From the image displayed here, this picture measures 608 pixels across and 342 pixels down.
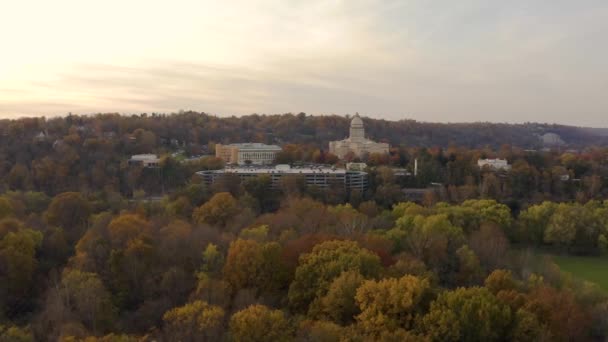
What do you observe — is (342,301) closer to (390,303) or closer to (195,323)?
(390,303)

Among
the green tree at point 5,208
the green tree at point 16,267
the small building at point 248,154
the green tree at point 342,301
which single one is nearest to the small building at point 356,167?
the small building at point 248,154

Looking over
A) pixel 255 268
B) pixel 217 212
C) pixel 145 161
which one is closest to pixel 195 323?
pixel 255 268

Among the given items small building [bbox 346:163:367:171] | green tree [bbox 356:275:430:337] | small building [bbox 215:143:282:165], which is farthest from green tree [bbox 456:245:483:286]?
small building [bbox 215:143:282:165]

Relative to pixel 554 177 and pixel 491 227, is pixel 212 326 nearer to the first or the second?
pixel 491 227

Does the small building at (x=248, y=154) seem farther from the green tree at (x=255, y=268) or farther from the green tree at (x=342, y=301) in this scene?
the green tree at (x=342, y=301)

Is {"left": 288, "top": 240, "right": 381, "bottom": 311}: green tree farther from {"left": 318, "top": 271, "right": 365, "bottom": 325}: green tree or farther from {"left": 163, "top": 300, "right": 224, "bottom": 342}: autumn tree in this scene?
{"left": 163, "top": 300, "right": 224, "bottom": 342}: autumn tree
